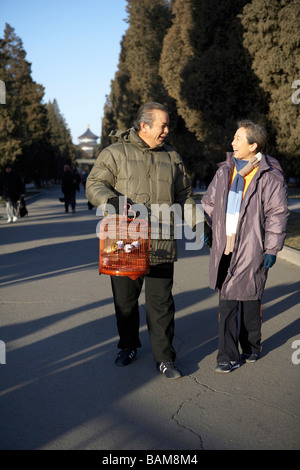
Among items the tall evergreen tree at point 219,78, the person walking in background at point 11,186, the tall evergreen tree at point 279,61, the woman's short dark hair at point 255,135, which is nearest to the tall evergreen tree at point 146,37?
the tall evergreen tree at point 219,78

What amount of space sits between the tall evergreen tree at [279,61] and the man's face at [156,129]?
10.6 meters

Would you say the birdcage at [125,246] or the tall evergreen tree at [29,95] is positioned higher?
the tall evergreen tree at [29,95]

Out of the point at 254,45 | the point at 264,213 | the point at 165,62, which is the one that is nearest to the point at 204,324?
the point at 264,213

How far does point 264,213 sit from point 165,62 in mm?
24582

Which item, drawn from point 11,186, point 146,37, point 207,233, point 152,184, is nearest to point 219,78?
point 11,186

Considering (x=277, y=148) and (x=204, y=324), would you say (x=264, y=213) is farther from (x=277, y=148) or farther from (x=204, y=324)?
(x=277, y=148)

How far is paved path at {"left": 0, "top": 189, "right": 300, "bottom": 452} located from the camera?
339cm

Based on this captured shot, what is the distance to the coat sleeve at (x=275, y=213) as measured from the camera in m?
4.42

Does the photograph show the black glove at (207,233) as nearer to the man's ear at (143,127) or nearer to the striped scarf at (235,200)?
the striped scarf at (235,200)

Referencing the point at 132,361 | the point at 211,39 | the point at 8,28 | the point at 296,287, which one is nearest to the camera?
the point at 132,361

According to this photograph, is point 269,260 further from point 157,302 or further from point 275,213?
point 157,302

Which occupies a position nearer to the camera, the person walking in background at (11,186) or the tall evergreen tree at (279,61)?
the tall evergreen tree at (279,61)

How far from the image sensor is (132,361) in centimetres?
479

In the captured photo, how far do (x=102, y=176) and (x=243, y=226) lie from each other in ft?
3.82
